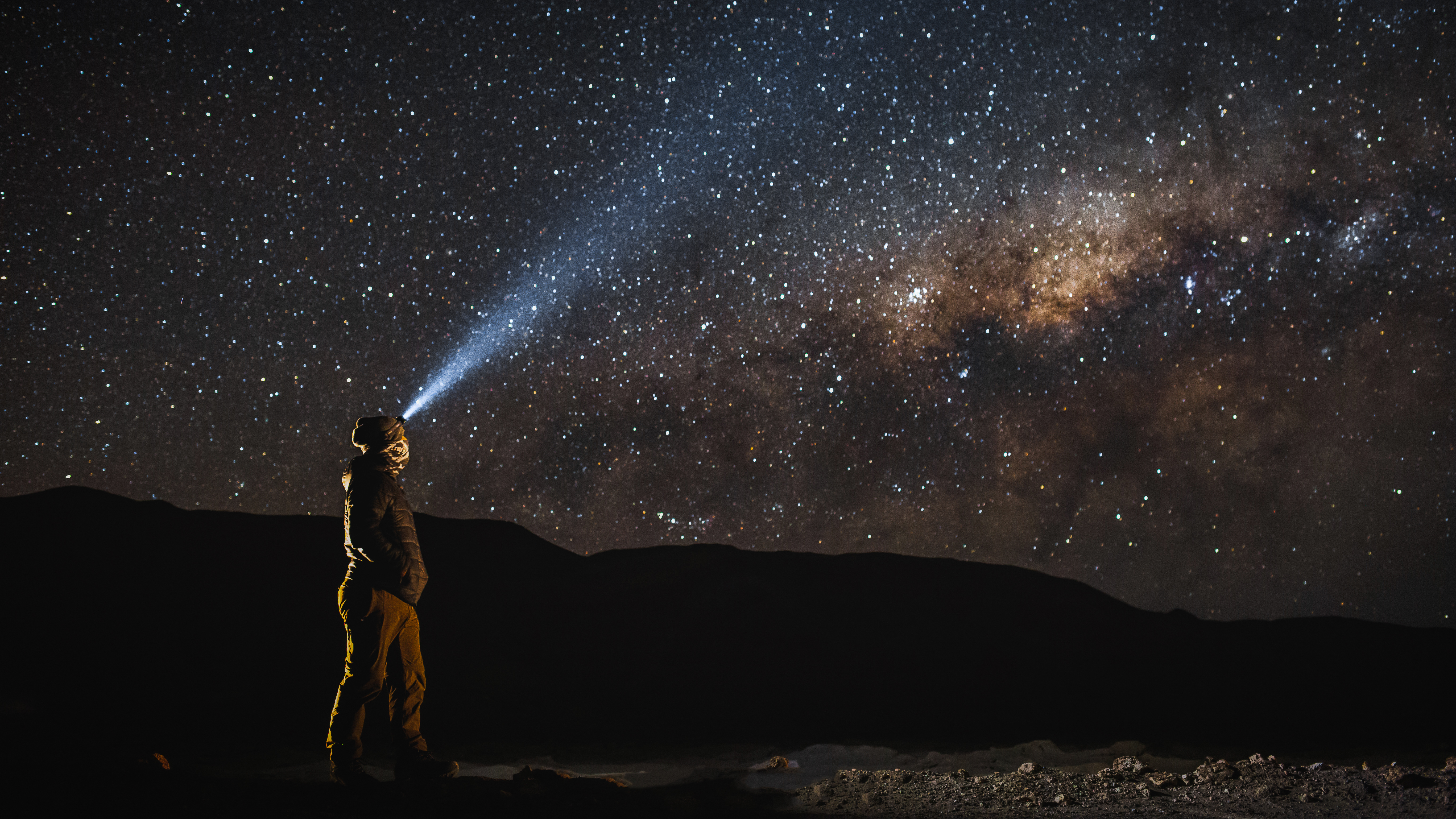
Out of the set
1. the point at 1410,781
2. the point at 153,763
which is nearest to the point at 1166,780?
the point at 1410,781

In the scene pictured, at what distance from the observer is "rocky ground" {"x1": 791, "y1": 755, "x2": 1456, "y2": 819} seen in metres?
4.48

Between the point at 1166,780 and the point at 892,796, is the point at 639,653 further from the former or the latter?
the point at 1166,780

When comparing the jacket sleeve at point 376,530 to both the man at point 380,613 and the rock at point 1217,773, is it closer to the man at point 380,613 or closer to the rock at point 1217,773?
the man at point 380,613

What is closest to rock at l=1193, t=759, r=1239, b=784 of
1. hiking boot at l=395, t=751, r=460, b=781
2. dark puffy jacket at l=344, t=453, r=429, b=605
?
hiking boot at l=395, t=751, r=460, b=781

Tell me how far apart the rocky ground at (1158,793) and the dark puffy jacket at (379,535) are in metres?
3.22

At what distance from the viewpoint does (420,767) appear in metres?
4.92

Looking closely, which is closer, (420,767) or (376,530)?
(420,767)

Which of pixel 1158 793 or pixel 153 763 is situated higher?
pixel 153 763

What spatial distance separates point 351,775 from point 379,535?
1.55 m

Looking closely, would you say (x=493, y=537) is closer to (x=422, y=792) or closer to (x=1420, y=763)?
(x=422, y=792)

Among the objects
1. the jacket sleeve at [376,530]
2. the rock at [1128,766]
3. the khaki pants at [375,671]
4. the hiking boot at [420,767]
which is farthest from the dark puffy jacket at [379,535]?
the rock at [1128,766]

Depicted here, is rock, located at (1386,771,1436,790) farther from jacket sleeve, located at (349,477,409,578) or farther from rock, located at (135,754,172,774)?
rock, located at (135,754,172,774)

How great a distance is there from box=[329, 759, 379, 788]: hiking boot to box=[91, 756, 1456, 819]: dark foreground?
0.18 m

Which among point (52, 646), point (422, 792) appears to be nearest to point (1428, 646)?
point (422, 792)
